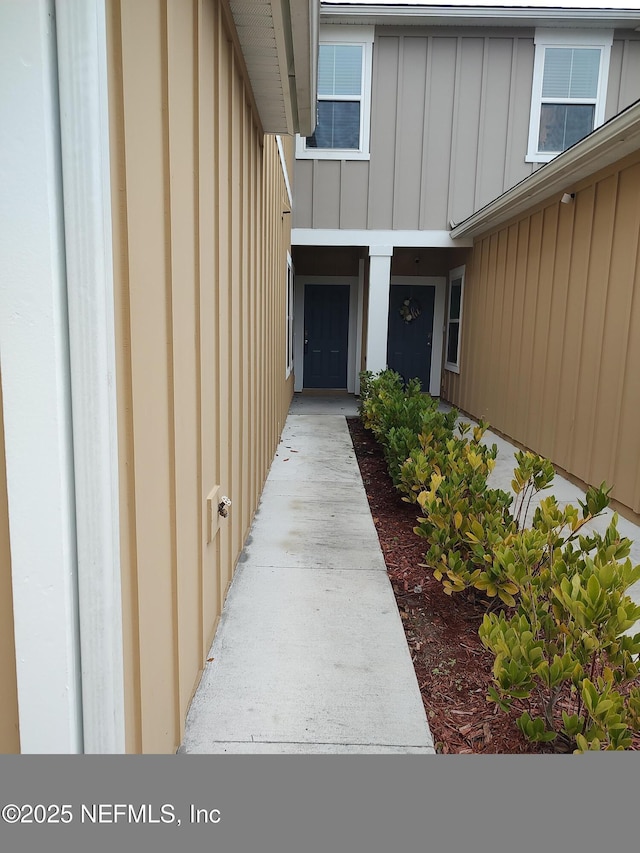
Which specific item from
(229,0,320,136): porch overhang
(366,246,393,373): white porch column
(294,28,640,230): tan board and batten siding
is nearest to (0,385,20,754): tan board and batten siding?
(229,0,320,136): porch overhang

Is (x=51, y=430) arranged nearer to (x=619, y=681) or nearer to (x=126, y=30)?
(x=126, y=30)

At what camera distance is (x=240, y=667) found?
234 centimetres

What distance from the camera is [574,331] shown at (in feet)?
17.6

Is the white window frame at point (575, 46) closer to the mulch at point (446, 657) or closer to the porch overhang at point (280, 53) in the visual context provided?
the porch overhang at point (280, 53)

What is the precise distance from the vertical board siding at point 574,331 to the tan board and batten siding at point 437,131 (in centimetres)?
145

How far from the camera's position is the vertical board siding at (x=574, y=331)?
4445 millimetres

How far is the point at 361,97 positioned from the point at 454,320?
3.98 meters

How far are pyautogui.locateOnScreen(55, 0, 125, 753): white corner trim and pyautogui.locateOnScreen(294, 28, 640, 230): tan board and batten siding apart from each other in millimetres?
8091

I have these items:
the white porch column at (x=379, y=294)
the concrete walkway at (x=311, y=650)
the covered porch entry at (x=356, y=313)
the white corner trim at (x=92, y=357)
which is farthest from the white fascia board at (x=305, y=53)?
the covered porch entry at (x=356, y=313)

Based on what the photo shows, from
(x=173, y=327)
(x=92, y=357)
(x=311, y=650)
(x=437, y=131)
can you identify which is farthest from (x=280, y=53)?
(x=437, y=131)

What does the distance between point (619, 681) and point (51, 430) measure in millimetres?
1819

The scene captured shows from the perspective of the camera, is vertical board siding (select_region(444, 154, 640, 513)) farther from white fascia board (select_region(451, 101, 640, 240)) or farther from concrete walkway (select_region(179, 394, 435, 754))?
concrete walkway (select_region(179, 394, 435, 754))

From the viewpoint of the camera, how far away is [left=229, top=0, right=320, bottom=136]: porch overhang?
8.38ft

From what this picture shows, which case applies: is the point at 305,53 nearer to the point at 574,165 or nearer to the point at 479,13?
the point at 574,165
